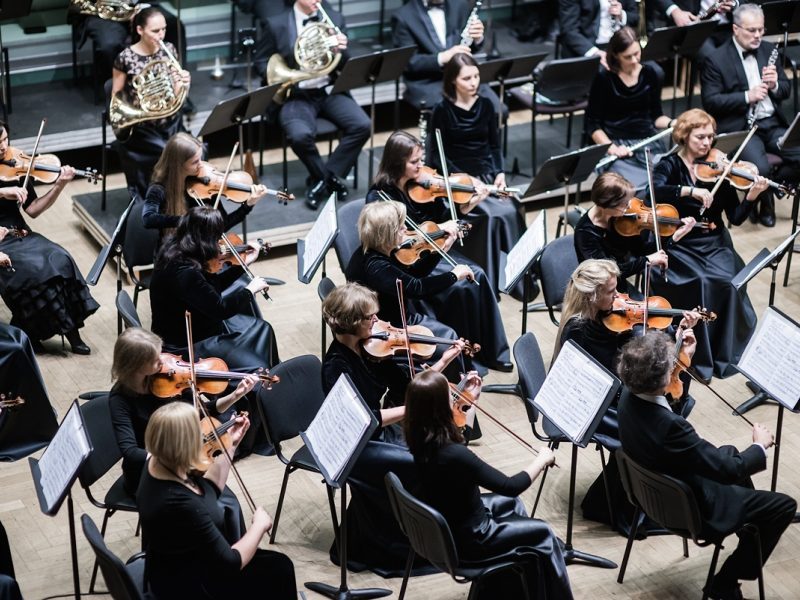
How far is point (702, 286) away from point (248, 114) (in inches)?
108

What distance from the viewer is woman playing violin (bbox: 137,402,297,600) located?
151 inches

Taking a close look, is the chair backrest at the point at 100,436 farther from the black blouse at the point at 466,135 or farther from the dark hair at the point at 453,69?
the dark hair at the point at 453,69

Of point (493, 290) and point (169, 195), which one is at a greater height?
point (169, 195)

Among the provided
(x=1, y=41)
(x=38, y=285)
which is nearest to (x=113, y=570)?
(x=38, y=285)

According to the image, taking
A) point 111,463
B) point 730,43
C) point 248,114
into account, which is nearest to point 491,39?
point 730,43

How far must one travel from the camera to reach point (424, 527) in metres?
4.12

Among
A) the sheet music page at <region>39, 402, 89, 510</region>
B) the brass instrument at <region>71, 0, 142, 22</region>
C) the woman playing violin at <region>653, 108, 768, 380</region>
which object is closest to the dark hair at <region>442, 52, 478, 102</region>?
the woman playing violin at <region>653, 108, 768, 380</region>

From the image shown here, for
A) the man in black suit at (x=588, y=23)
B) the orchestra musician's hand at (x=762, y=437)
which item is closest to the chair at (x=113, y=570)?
the orchestra musician's hand at (x=762, y=437)

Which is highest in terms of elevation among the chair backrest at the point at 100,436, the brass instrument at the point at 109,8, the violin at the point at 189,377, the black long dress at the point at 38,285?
the brass instrument at the point at 109,8

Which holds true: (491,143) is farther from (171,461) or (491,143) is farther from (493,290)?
(171,461)

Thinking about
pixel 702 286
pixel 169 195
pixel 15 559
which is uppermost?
pixel 169 195

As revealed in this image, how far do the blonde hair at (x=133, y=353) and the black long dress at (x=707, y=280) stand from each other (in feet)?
9.73

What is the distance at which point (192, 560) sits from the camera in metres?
3.92

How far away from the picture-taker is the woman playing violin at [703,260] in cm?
637
